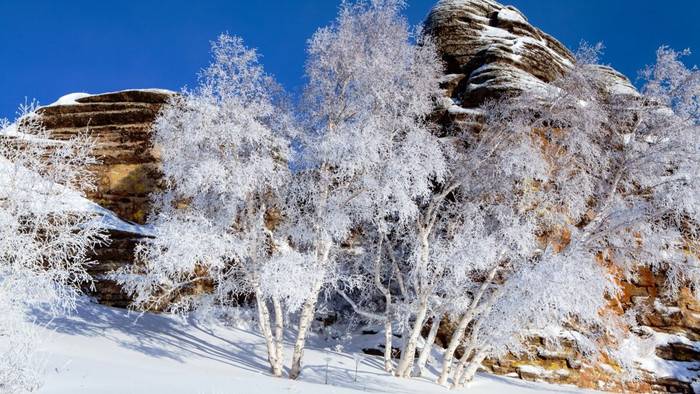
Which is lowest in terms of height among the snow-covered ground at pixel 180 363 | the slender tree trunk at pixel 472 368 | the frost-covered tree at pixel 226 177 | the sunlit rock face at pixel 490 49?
the snow-covered ground at pixel 180 363

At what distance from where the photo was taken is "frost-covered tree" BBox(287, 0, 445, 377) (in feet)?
44.2

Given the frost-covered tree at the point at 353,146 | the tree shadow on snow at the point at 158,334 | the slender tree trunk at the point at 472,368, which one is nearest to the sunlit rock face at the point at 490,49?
the frost-covered tree at the point at 353,146

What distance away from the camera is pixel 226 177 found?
42.4 feet

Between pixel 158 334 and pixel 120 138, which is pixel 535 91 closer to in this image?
pixel 158 334

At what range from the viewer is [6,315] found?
9117 millimetres

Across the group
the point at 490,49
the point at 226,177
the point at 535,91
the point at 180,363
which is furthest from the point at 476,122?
the point at 180,363

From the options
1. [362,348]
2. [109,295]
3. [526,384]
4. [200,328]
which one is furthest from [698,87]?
[109,295]

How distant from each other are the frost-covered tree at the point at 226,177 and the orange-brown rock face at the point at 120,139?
1095 centimetres

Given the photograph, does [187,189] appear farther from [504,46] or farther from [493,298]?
[504,46]

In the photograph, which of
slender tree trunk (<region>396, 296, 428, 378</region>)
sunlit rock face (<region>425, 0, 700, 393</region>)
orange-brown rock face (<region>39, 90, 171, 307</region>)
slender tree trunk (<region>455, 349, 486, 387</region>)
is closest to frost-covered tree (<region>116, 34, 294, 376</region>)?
slender tree trunk (<region>396, 296, 428, 378</region>)

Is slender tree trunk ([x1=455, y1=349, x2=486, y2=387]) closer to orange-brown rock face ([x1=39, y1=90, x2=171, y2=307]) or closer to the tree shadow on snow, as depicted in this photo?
the tree shadow on snow

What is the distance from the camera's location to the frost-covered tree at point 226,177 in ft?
39.8

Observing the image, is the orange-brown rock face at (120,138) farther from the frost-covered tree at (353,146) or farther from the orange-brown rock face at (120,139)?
the frost-covered tree at (353,146)

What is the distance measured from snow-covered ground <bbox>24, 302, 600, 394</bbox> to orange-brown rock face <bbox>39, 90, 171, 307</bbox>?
7.14 meters
